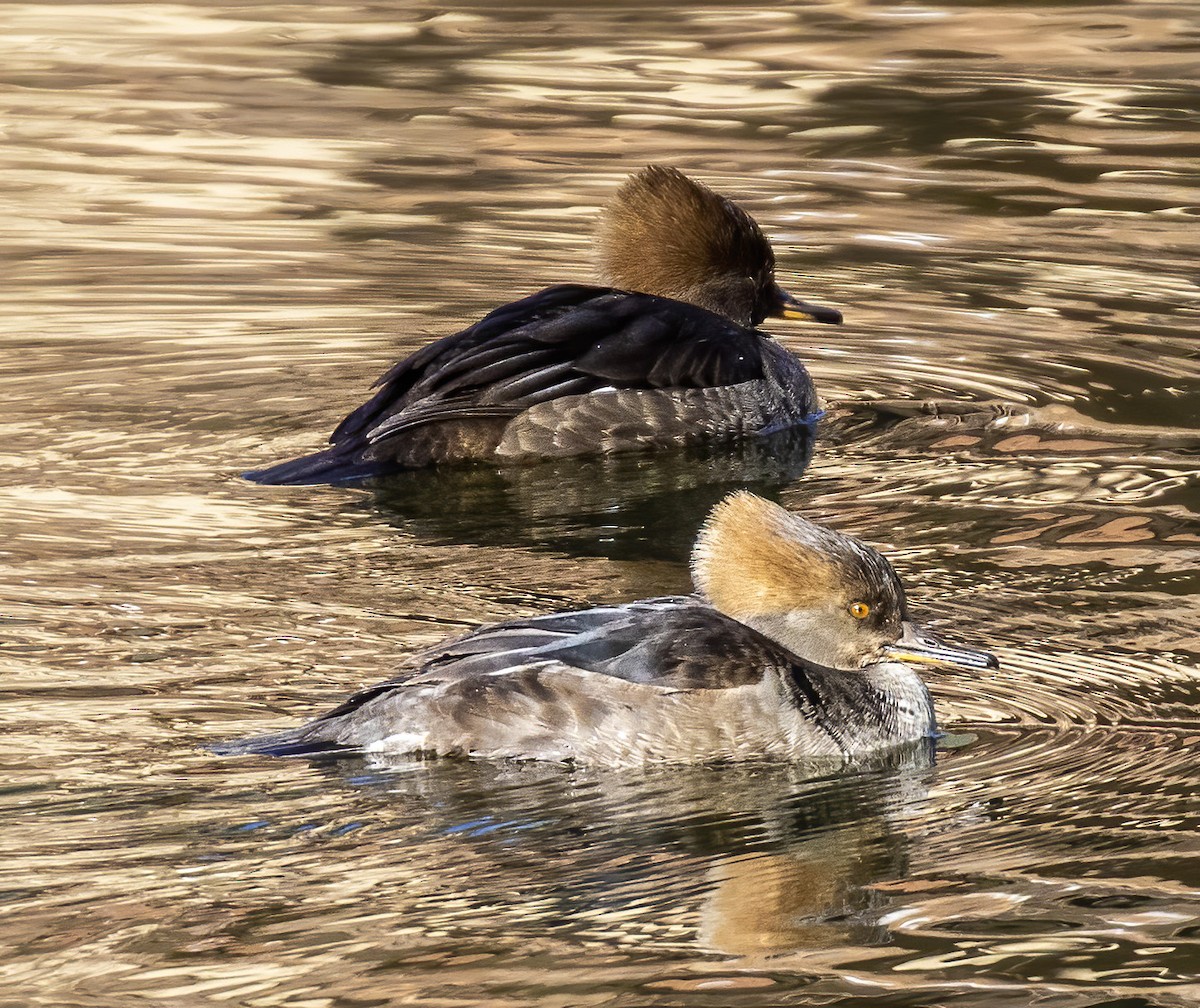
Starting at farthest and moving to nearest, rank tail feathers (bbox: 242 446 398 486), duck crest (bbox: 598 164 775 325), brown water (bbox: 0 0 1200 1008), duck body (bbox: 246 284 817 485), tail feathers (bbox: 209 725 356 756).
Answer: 1. duck crest (bbox: 598 164 775 325)
2. duck body (bbox: 246 284 817 485)
3. tail feathers (bbox: 242 446 398 486)
4. tail feathers (bbox: 209 725 356 756)
5. brown water (bbox: 0 0 1200 1008)

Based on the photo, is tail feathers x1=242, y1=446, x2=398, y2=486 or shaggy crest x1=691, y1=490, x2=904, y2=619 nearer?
shaggy crest x1=691, y1=490, x2=904, y2=619

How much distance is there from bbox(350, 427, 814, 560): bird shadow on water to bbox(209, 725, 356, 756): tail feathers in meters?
2.33

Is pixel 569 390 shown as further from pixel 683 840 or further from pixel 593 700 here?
pixel 683 840

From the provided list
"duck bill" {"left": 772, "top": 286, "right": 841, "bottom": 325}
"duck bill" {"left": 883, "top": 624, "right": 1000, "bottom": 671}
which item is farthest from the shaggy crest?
"duck bill" {"left": 772, "top": 286, "right": 841, "bottom": 325}

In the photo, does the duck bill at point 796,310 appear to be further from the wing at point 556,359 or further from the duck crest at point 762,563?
the duck crest at point 762,563

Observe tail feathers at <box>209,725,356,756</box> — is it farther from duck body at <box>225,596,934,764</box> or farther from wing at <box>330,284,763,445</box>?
wing at <box>330,284,763,445</box>

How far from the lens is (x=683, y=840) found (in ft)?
17.6

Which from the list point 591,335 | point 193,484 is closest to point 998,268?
point 591,335

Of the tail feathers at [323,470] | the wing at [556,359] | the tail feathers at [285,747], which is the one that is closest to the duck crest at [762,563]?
the tail feathers at [285,747]

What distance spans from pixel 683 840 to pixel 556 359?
4278 mm

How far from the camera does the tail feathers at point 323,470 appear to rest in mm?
8539

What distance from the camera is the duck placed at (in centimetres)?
574

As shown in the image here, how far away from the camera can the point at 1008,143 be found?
1597 centimetres

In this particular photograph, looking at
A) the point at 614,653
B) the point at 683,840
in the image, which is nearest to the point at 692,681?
the point at 614,653
